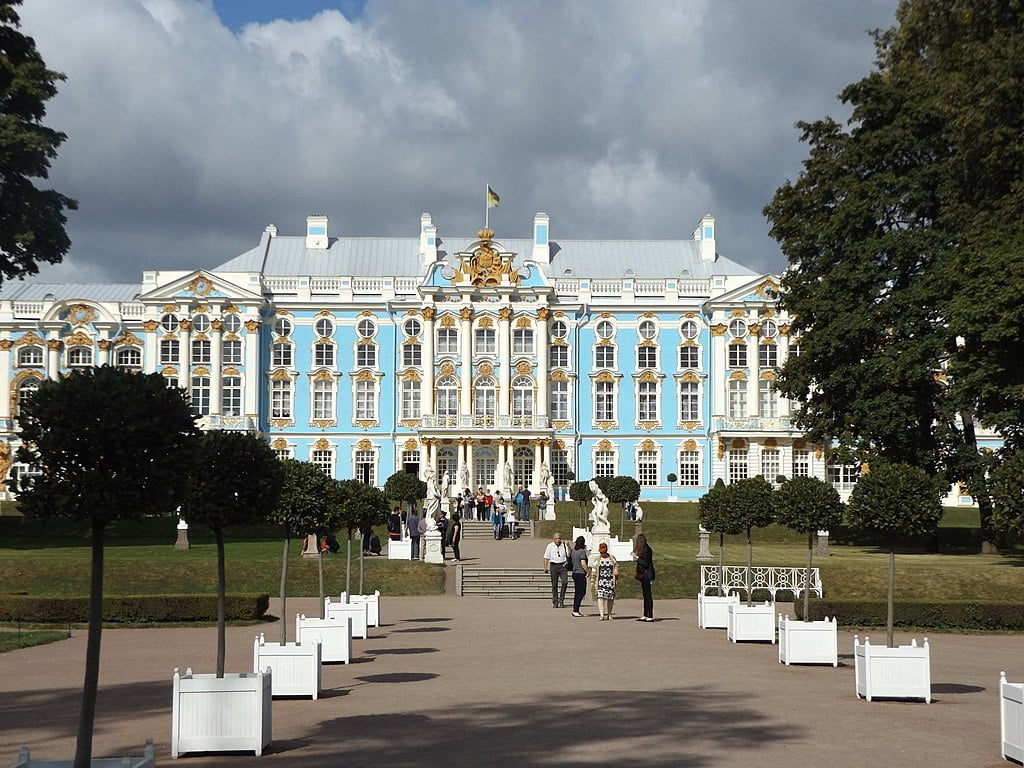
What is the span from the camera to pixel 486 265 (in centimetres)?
5950

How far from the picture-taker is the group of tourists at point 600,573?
72.4 feet

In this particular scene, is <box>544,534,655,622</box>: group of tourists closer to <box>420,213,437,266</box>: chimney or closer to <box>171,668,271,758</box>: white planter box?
<box>171,668,271,758</box>: white planter box

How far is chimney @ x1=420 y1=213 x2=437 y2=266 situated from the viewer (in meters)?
65.5

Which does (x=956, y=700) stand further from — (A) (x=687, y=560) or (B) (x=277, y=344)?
(B) (x=277, y=344)

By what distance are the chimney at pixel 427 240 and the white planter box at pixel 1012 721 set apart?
56614 mm

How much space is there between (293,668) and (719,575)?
12729mm

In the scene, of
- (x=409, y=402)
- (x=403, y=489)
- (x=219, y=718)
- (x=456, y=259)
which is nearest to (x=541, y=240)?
(x=456, y=259)

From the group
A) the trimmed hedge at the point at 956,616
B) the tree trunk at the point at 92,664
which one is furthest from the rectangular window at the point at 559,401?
the tree trunk at the point at 92,664

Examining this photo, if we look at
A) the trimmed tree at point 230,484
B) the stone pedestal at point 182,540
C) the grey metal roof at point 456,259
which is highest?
the grey metal roof at point 456,259

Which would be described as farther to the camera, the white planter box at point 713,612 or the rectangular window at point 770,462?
the rectangular window at point 770,462

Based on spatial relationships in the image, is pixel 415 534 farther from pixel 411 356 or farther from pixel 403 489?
pixel 411 356

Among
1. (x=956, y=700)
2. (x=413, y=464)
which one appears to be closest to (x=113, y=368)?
(x=956, y=700)

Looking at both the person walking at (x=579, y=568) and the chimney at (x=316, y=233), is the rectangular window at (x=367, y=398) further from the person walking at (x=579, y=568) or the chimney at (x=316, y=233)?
the person walking at (x=579, y=568)

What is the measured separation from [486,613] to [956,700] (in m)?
11.8
